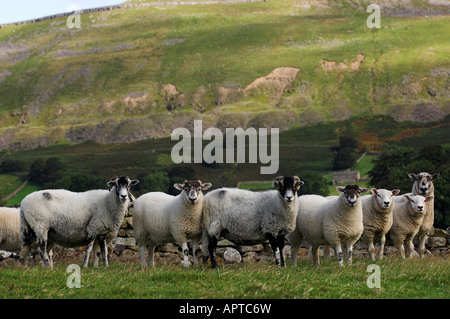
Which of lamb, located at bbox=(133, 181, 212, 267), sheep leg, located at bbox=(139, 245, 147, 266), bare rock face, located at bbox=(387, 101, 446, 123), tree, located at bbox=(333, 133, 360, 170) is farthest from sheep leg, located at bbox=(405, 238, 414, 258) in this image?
bare rock face, located at bbox=(387, 101, 446, 123)

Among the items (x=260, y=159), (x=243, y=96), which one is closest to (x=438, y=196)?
(x=260, y=159)

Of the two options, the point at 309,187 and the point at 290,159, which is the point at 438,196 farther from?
the point at 290,159

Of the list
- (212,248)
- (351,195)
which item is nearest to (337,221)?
(351,195)

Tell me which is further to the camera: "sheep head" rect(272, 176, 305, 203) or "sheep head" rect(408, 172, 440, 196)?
"sheep head" rect(408, 172, 440, 196)

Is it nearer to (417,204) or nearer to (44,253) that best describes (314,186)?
(417,204)

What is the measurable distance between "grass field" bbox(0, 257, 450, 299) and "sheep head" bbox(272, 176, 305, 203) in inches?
80.1

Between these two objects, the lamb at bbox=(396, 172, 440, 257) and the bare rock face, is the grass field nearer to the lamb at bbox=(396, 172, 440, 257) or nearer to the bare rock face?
the lamb at bbox=(396, 172, 440, 257)

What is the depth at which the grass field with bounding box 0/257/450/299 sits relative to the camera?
38.0 ft

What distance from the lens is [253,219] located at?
16641mm

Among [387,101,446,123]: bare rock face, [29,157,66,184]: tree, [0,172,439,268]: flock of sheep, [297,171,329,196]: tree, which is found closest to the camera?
[0,172,439,268]: flock of sheep

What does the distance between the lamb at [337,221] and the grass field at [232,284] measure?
262 centimetres

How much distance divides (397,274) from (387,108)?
160316mm

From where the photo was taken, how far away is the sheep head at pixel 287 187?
15.8m

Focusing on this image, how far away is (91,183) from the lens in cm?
10362
